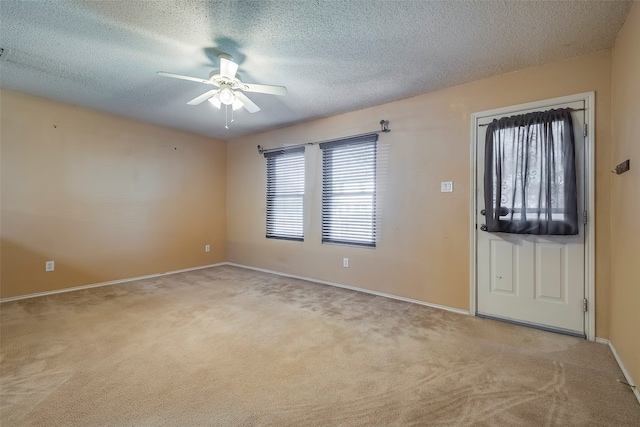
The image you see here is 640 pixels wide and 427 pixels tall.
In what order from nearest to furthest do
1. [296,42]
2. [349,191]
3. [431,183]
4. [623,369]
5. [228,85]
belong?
[623,369], [296,42], [228,85], [431,183], [349,191]

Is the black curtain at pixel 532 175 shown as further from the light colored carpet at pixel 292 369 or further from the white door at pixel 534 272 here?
the light colored carpet at pixel 292 369

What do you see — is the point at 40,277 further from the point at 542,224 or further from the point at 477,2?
the point at 542,224

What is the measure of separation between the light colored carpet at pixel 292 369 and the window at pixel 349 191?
42.9 inches

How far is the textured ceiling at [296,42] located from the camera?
1846 mm

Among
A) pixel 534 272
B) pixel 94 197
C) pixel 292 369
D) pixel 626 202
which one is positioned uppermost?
pixel 94 197

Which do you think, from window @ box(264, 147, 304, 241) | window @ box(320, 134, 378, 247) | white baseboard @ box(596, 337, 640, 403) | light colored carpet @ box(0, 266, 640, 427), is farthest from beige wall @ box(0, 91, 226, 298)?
white baseboard @ box(596, 337, 640, 403)

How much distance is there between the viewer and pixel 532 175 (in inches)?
97.2

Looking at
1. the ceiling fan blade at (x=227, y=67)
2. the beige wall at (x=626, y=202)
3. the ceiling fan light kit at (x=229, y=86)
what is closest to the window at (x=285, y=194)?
the ceiling fan light kit at (x=229, y=86)

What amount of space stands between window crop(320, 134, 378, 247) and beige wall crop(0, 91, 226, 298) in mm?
2425

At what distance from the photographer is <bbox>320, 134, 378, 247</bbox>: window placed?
3.60 metres

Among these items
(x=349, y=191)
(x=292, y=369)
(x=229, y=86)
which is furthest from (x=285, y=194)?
(x=292, y=369)

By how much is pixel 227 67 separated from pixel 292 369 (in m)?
2.31

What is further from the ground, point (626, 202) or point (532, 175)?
point (532, 175)

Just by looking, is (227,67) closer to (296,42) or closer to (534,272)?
(296,42)
